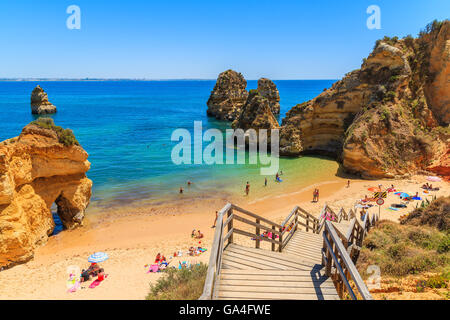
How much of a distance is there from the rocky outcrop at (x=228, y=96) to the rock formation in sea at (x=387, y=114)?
36.0m

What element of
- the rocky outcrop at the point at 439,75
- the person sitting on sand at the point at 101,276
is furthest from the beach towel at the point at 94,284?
the rocky outcrop at the point at 439,75

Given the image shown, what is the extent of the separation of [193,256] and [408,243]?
10.0 meters

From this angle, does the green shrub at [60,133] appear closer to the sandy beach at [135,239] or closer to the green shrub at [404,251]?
the sandy beach at [135,239]

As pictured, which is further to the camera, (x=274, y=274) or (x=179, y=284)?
(x=179, y=284)

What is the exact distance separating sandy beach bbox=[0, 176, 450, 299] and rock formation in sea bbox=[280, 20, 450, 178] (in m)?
2.89

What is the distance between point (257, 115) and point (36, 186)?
96.2ft

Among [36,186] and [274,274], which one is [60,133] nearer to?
[36,186]

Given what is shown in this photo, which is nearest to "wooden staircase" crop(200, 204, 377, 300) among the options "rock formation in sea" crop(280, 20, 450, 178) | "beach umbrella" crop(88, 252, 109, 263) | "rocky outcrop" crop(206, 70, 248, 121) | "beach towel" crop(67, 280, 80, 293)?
"beach towel" crop(67, 280, 80, 293)

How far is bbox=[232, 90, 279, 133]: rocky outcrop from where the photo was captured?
3942 cm

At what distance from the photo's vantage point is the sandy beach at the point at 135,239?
12.2m

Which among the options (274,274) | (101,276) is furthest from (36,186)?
(274,274)

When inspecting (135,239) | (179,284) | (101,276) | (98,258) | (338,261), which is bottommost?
(135,239)

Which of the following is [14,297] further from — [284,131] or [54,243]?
[284,131]

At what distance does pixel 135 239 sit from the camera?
57.6 ft
